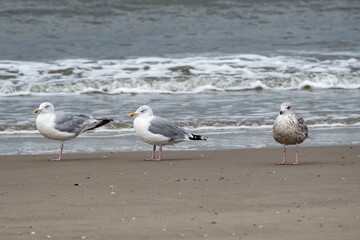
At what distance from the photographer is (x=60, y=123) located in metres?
10.2

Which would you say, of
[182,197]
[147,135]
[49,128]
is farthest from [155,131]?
[182,197]

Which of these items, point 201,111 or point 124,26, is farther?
point 124,26

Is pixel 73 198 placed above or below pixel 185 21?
below

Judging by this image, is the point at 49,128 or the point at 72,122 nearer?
the point at 49,128

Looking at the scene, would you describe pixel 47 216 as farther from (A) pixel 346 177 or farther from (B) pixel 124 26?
(B) pixel 124 26

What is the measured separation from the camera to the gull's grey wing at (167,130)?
996 cm

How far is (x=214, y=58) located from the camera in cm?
1995

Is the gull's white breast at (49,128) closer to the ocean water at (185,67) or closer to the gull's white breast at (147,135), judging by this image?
the ocean water at (185,67)

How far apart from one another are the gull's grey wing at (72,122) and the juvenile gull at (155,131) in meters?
0.64

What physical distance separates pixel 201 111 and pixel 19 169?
5.16m

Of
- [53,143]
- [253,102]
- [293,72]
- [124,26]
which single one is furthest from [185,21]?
[53,143]

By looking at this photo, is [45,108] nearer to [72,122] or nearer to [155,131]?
[72,122]

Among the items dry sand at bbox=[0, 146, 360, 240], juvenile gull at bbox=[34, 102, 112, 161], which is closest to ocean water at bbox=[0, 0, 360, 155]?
juvenile gull at bbox=[34, 102, 112, 161]

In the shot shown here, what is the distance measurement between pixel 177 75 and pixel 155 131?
7862mm
